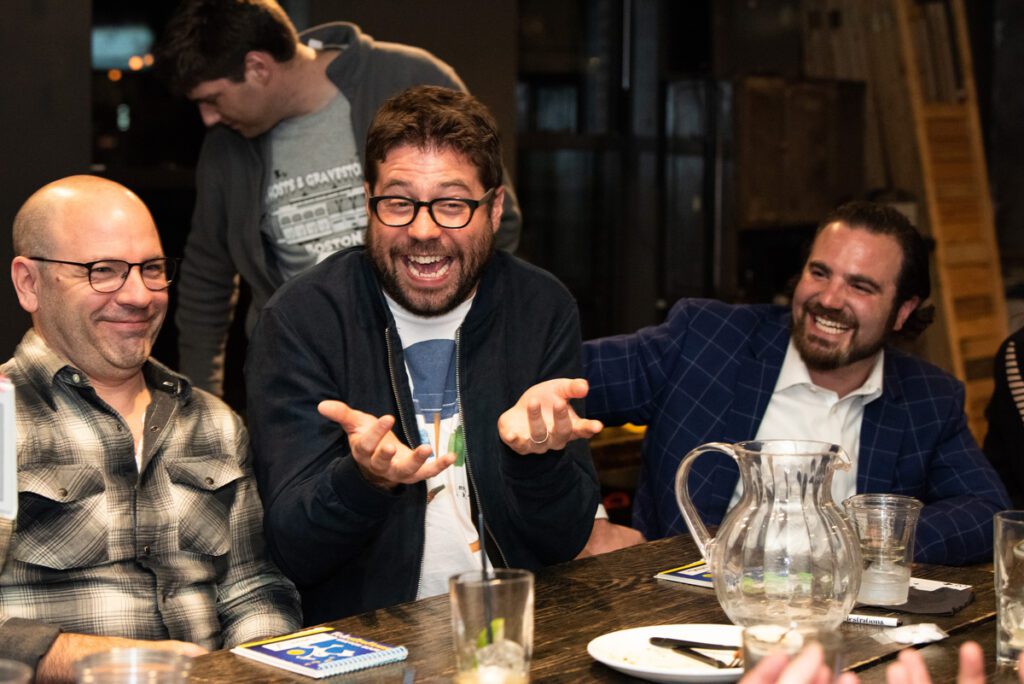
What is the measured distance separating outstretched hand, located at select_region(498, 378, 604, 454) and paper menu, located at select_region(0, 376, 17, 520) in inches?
28.3

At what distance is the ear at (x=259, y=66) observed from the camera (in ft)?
10.6

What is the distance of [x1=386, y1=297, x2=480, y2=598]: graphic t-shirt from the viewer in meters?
2.41

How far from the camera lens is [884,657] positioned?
1795mm

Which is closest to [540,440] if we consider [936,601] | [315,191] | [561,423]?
[561,423]

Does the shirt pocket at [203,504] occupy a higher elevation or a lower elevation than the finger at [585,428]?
lower

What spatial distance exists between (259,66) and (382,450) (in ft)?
5.29

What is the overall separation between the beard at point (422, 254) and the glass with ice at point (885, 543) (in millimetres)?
817

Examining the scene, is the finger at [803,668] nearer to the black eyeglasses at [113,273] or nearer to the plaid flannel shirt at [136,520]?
the plaid flannel shirt at [136,520]

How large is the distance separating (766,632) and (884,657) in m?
0.41

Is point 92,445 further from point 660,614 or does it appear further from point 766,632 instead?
point 766,632

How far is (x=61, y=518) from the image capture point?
2.16m

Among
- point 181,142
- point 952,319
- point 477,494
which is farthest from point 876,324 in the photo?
point 952,319

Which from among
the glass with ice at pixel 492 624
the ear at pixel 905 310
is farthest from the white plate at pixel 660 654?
the ear at pixel 905 310

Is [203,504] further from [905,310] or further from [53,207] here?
[905,310]
